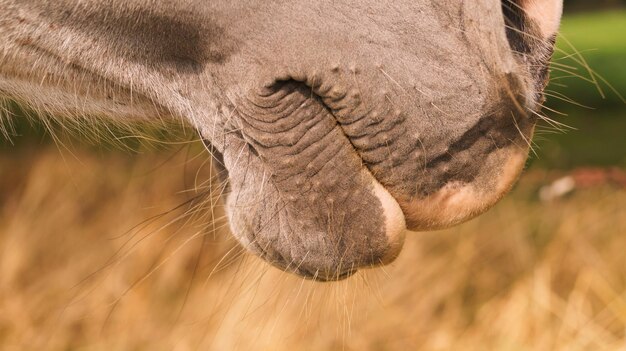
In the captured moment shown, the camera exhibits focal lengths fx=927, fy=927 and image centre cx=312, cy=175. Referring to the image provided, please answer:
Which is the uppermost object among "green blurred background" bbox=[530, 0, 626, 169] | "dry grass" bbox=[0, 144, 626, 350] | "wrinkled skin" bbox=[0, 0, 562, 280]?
"wrinkled skin" bbox=[0, 0, 562, 280]

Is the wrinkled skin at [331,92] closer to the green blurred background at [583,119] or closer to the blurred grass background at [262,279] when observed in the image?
the green blurred background at [583,119]

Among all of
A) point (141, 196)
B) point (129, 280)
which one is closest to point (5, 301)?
point (129, 280)

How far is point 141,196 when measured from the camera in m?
3.60

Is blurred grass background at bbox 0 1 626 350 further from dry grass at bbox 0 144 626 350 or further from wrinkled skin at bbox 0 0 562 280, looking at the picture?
wrinkled skin at bbox 0 0 562 280

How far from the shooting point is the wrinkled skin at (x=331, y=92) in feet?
4.38

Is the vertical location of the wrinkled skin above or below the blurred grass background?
above

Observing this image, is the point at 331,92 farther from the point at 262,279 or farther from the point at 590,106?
the point at 590,106

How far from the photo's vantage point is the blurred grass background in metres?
2.61

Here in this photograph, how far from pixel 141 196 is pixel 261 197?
88.8 inches

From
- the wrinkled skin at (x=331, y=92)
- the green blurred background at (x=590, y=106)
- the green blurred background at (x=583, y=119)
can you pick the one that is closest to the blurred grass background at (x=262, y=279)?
the green blurred background at (x=583, y=119)

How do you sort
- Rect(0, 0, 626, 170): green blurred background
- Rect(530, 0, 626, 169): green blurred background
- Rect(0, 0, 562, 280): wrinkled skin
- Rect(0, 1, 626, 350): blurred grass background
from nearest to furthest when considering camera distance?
Rect(0, 0, 562, 280): wrinkled skin < Rect(0, 1, 626, 350): blurred grass background < Rect(0, 0, 626, 170): green blurred background < Rect(530, 0, 626, 169): green blurred background

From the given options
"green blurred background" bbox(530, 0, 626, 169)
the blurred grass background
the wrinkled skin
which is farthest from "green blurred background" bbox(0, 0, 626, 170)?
the wrinkled skin

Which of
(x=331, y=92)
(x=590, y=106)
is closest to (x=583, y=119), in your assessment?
(x=590, y=106)

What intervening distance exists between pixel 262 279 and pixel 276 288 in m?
0.31
